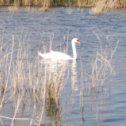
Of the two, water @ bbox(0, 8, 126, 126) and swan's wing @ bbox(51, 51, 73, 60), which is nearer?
water @ bbox(0, 8, 126, 126)

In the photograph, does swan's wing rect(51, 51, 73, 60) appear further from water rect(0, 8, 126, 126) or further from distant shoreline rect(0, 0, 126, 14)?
distant shoreline rect(0, 0, 126, 14)

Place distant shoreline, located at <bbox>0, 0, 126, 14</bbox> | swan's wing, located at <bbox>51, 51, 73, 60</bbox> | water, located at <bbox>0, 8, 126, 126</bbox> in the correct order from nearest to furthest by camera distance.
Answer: water, located at <bbox>0, 8, 126, 126</bbox>
swan's wing, located at <bbox>51, 51, 73, 60</bbox>
distant shoreline, located at <bbox>0, 0, 126, 14</bbox>

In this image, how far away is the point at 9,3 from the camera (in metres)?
27.4

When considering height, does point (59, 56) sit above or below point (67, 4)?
above

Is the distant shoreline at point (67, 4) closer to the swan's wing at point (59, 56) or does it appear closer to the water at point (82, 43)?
the water at point (82, 43)

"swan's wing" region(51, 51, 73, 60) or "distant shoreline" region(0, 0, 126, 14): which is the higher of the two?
"swan's wing" region(51, 51, 73, 60)

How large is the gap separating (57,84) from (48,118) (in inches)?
22.2

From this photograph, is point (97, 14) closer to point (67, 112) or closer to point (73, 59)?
point (73, 59)

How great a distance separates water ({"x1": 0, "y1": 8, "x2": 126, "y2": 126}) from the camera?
8.99 meters

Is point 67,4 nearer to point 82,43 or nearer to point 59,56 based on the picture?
point 82,43

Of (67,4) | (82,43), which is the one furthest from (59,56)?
(67,4)

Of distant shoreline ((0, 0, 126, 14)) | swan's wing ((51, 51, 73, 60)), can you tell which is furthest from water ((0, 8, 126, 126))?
distant shoreline ((0, 0, 126, 14))

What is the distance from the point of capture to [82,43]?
57.8 feet

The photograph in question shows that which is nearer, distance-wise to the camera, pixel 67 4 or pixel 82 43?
pixel 82 43
